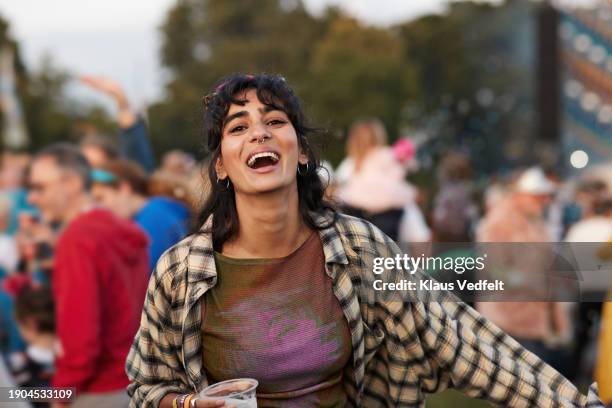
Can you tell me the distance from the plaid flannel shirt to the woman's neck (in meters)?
0.10

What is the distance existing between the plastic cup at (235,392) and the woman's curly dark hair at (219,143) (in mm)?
469

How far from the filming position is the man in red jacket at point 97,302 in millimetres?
4047

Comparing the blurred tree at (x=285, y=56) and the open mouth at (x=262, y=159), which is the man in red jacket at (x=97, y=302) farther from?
the blurred tree at (x=285, y=56)

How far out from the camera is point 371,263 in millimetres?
2777

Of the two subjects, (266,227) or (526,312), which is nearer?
(266,227)

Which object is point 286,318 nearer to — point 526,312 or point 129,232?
point 129,232

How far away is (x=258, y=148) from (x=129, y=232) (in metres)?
1.96

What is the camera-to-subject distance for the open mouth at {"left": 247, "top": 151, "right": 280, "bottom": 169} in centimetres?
270

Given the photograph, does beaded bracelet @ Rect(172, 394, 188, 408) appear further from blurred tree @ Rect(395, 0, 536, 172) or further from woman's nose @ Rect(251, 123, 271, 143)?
blurred tree @ Rect(395, 0, 536, 172)

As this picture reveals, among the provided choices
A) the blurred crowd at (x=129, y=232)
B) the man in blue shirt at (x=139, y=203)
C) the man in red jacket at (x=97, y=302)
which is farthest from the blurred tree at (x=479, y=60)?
the man in red jacket at (x=97, y=302)

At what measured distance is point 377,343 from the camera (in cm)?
275

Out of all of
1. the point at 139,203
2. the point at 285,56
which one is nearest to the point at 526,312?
the point at 139,203

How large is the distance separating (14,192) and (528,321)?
16.9 feet

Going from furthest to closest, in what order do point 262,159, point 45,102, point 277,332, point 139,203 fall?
point 45,102 < point 139,203 < point 262,159 < point 277,332
